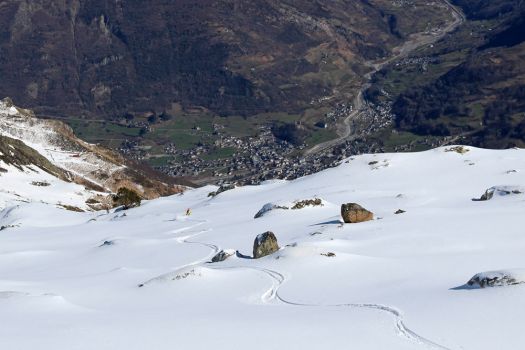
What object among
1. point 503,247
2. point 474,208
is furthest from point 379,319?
point 474,208

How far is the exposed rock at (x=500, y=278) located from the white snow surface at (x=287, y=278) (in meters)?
0.37

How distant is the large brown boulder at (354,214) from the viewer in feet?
159

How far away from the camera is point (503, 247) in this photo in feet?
118

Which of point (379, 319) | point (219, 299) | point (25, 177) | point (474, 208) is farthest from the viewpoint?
point (25, 177)

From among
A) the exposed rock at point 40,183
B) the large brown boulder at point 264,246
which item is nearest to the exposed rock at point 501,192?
the large brown boulder at point 264,246

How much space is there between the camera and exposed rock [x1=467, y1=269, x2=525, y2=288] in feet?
86.2

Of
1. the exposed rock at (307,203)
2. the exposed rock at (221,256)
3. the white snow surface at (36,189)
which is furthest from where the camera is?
the white snow surface at (36,189)

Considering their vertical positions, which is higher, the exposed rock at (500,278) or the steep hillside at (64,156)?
the steep hillside at (64,156)

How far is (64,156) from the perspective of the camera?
15462cm

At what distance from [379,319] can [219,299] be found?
25.1ft

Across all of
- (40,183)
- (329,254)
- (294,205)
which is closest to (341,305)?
(329,254)

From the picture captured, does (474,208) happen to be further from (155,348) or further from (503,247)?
(155,348)

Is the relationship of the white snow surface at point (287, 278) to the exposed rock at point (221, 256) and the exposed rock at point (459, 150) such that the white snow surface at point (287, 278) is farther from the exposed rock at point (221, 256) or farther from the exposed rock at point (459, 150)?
the exposed rock at point (459, 150)

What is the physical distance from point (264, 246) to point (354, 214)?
10.6 m
